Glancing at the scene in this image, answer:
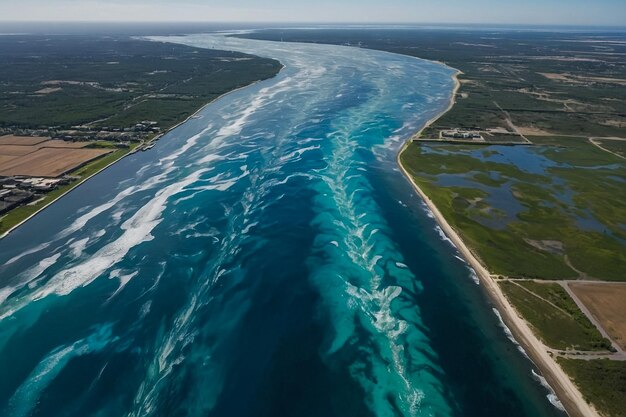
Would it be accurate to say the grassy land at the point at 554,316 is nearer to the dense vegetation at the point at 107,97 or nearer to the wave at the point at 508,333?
the wave at the point at 508,333

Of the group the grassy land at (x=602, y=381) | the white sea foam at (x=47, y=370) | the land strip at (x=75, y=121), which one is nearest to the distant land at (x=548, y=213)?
the grassy land at (x=602, y=381)

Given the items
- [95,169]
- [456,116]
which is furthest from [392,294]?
[456,116]

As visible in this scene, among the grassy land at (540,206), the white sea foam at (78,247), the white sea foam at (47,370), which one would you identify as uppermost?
Answer: the grassy land at (540,206)

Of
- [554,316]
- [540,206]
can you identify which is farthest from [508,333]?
[540,206]

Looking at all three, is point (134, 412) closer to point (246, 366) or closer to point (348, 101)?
point (246, 366)

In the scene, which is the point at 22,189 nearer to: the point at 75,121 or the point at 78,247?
the point at 78,247

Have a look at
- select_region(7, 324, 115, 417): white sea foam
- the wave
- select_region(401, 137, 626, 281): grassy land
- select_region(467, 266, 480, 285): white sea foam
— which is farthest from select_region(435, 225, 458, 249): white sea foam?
select_region(7, 324, 115, 417): white sea foam
